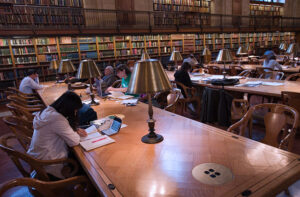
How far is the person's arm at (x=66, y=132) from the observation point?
169 cm

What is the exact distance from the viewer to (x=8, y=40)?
680 cm

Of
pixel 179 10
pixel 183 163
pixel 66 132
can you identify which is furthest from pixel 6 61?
pixel 179 10

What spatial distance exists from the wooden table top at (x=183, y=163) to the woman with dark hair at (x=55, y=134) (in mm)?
145

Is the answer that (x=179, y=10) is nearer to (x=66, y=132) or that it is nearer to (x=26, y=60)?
(x=26, y=60)

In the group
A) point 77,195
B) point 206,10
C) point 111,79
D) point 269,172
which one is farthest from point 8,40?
point 206,10

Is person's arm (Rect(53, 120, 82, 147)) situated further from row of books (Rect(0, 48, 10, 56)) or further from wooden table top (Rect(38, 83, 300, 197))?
row of books (Rect(0, 48, 10, 56))

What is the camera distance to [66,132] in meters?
1.71

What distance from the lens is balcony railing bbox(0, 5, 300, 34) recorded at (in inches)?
289

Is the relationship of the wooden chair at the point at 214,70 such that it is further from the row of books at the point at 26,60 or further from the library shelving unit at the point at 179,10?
the row of books at the point at 26,60

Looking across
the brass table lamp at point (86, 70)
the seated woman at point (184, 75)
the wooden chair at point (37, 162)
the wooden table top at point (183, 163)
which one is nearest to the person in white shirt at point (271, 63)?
the seated woman at point (184, 75)

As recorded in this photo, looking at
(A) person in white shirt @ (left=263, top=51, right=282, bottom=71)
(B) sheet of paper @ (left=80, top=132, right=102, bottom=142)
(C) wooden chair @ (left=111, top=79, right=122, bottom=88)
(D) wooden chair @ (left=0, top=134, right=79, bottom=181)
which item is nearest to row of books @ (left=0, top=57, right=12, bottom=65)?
(C) wooden chair @ (left=111, top=79, right=122, bottom=88)

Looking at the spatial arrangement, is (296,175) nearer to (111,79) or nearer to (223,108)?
(223,108)

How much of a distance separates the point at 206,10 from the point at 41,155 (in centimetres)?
1280

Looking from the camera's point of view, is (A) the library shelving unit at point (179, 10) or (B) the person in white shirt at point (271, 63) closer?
(B) the person in white shirt at point (271, 63)
